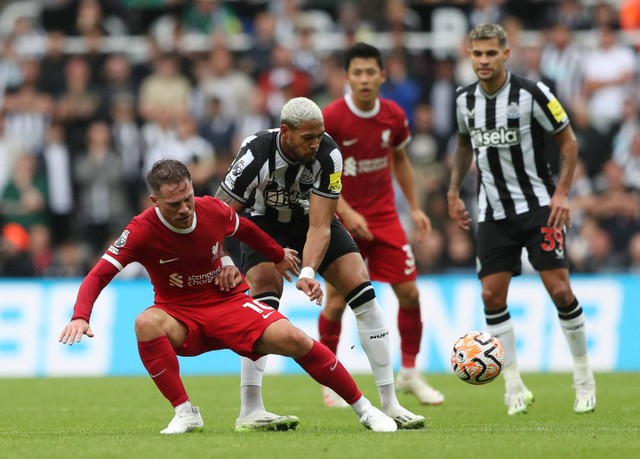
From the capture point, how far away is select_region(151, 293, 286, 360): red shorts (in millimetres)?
7559

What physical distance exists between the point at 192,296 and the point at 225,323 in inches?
12.6

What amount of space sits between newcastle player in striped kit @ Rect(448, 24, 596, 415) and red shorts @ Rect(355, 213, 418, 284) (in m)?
0.95

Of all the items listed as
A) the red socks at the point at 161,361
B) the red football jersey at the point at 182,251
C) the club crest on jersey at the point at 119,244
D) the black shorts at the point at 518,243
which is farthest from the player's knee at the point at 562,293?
the club crest on jersey at the point at 119,244

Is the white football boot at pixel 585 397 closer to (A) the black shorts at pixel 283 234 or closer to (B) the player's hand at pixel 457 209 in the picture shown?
(B) the player's hand at pixel 457 209

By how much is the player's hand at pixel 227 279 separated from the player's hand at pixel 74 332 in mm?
1015

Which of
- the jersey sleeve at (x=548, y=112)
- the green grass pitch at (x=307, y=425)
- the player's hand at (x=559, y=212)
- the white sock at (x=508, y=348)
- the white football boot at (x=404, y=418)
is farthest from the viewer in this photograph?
the white sock at (x=508, y=348)

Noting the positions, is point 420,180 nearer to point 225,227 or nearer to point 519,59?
point 519,59

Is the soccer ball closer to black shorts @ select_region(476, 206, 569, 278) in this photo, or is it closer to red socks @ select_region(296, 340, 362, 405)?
red socks @ select_region(296, 340, 362, 405)

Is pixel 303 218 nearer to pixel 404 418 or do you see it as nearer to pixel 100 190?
pixel 404 418

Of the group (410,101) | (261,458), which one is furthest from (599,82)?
(261,458)

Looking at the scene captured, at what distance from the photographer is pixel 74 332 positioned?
6.95 m

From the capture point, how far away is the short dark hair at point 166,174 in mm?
7336

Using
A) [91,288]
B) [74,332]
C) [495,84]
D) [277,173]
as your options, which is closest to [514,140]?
[495,84]

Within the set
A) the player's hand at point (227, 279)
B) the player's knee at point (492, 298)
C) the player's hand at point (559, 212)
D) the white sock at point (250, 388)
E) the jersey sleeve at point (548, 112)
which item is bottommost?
the white sock at point (250, 388)
